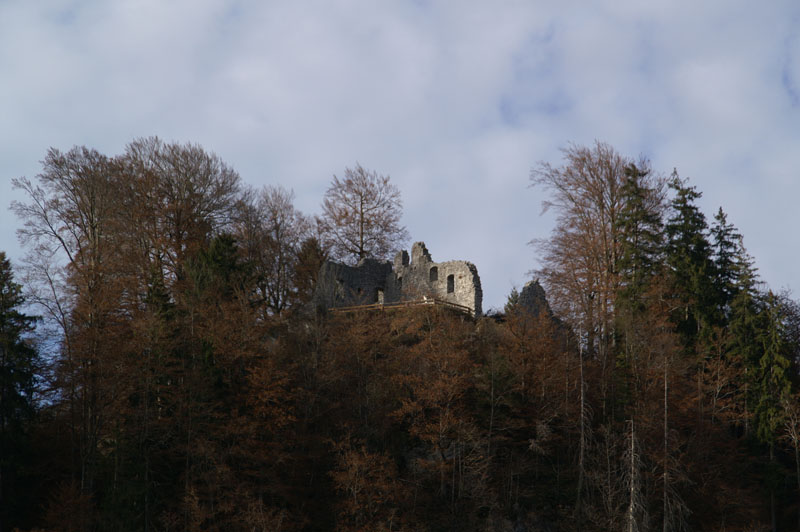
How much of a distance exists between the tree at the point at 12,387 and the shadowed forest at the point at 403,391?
90mm

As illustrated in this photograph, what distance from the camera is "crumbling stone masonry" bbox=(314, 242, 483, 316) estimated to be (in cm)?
4050

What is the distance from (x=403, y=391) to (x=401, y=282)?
435 inches

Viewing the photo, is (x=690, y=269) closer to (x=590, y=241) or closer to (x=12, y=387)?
(x=590, y=241)

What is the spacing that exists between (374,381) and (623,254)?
45.0 ft

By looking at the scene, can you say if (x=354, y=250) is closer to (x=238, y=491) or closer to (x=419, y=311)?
(x=419, y=311)

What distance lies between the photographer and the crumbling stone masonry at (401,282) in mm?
40500

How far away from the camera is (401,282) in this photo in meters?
43.3

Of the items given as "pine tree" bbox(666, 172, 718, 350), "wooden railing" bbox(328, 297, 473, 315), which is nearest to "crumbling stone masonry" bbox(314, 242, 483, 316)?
"wooden railing" bbox(328, 297, 473, 315)

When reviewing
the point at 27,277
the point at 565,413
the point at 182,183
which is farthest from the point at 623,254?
the point at 27,277

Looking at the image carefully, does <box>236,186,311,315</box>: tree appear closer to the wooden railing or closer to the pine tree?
the wooden railing

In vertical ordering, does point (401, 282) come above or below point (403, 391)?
above

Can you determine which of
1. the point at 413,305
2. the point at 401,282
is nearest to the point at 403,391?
the point at 413,305

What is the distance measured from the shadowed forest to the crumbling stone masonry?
2.07 m

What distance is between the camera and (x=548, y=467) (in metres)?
32.5
